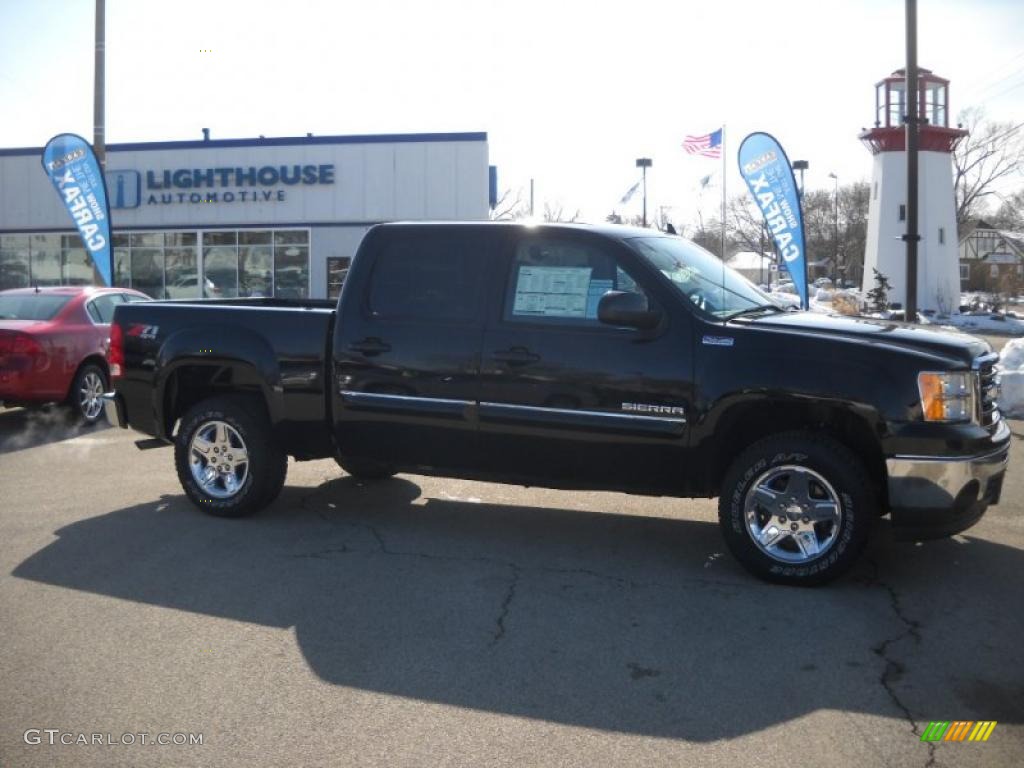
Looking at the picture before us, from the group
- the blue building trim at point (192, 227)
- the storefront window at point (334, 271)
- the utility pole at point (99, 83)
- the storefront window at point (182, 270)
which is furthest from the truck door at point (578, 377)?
the storefront window at point (182, 270)

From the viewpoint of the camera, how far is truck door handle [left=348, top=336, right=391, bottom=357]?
6.35 m

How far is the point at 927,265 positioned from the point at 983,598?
38480 mm

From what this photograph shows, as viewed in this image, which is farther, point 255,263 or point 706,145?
point 255,263

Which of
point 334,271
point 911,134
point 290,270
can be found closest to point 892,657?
point 911,134

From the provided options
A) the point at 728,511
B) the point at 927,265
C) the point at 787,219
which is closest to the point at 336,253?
the point at 787,219

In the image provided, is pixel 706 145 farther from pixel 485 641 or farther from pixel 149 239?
pixel 149 239

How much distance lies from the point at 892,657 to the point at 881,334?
6.05ft

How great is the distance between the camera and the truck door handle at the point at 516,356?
19.5ft

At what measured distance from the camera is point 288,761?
139 inches

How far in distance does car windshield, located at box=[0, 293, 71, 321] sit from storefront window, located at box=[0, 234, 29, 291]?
24.3 m

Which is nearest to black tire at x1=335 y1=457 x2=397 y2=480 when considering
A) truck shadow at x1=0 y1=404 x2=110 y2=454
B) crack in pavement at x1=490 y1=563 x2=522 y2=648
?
crack in pavement at x1=490 y1=563 x2=522 y2=648

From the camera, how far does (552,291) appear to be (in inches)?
240

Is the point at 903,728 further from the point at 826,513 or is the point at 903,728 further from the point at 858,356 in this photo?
the point at 858,356

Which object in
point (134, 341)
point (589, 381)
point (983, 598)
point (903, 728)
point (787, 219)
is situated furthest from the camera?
point (787, 219)
